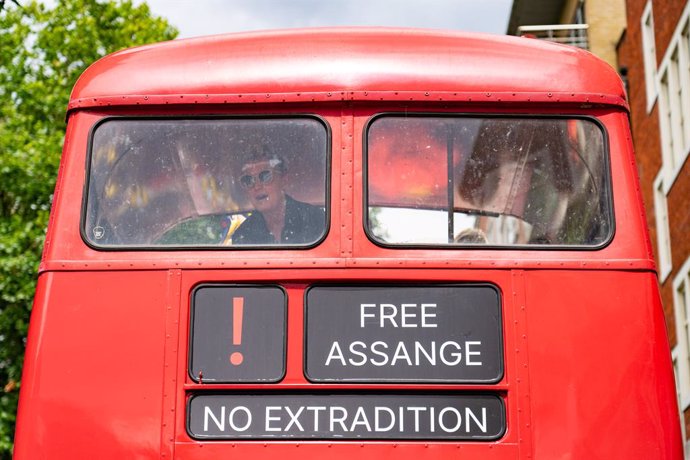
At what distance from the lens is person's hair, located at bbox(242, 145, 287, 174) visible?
18.0 ft

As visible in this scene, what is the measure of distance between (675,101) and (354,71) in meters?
14.8

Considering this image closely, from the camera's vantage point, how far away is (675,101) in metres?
19.3

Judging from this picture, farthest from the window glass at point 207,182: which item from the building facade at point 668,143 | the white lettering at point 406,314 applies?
the building facade at point 668,143

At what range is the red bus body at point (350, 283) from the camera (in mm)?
4918

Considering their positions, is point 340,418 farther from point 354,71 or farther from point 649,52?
point 649,52

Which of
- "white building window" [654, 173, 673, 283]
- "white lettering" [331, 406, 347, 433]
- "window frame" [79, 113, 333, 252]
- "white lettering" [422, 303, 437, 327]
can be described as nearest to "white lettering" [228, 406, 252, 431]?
"white lettering" [331, 406, 347, 433]

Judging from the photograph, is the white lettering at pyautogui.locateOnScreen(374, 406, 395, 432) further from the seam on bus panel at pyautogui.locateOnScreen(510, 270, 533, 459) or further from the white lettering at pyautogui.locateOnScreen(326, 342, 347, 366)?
the seam on bus panel at pyautogui.locateOnScreen(510, 270, 533, 459)

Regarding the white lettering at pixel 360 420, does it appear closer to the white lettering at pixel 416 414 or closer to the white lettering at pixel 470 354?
the white lettering at pixel 416 414

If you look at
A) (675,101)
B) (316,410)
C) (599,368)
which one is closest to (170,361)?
(316,410)

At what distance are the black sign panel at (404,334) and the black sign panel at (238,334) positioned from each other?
0.48 ft

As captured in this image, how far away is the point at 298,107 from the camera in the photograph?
5582 mm

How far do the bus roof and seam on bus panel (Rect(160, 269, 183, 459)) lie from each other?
3.40 ft

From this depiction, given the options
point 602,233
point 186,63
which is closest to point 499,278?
point 602,233

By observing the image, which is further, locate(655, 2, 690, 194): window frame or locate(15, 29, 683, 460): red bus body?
locate(655, 2, 690, 194): window frame
